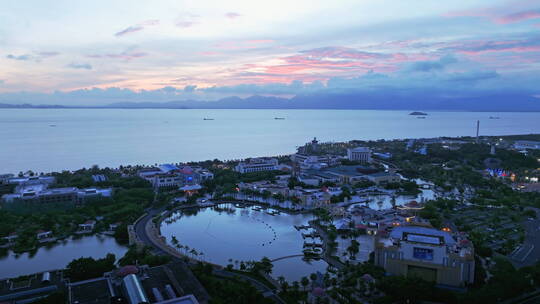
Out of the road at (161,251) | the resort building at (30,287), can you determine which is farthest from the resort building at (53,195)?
the resort building at (30,287)

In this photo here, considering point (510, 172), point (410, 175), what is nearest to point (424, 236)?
point (410, 175)

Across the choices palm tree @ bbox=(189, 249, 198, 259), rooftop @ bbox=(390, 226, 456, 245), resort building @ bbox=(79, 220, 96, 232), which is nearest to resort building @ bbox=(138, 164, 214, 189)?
resort building @ bbox=(79, 220, 96, 232)

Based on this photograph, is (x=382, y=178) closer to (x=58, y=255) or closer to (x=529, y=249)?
(x=529, y=249)

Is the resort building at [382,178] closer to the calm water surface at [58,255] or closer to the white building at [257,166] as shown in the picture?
the white building at [257,166]

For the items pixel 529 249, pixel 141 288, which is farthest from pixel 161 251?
pixel 529 249

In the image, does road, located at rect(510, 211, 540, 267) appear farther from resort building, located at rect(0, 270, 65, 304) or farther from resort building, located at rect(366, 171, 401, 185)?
resort building, located at rect(0, 270, 65, 304)

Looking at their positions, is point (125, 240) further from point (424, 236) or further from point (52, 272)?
point (424, 236)
